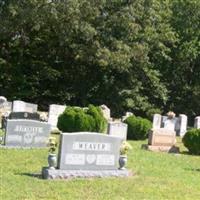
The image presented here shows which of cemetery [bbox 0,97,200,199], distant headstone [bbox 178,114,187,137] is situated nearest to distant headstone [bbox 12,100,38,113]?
distant headstone [bbox 178,114,187,137]

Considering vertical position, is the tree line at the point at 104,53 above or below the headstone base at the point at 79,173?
above

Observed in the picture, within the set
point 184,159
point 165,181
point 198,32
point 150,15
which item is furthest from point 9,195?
point 198,32

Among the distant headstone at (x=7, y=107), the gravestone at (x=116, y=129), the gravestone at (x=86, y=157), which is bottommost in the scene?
the gravestone at (x=86, y=157)

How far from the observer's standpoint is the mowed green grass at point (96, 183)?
9008 millimetres

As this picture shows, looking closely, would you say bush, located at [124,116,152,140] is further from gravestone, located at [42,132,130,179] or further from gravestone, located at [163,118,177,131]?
gravestone, located at [42,132,130,179]

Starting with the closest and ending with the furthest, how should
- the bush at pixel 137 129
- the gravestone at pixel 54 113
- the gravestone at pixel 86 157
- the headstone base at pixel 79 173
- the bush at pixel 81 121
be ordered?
the headstone base at pixel 79 173, the gravestone at pixel 86 157, the bush at pixel 81 121, the bush at pixel 137 129, the gravestone at pixel 54 113

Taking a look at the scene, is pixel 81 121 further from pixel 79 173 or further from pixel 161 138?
pixel 79 173

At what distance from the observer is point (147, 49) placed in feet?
117

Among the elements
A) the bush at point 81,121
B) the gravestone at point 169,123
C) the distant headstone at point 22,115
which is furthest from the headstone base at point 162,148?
the gravestone at point 169,123

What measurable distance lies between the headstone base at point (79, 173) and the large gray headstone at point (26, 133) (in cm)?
401

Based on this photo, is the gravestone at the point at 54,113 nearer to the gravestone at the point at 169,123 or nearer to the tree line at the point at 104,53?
the gravestone at the point at 169,123

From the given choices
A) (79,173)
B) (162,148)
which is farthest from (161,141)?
(79,173)

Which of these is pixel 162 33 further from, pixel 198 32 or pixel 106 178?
pixel 106 178

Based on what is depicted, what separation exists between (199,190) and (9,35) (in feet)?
91.0
